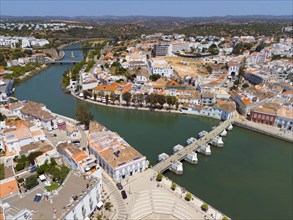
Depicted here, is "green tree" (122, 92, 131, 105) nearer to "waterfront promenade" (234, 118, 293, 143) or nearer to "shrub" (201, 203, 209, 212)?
"waterfront promenade" (234, 118, 293, 143)

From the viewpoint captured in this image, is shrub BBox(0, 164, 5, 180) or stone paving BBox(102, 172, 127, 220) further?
shrub BBox(0, 164, 5, 180)

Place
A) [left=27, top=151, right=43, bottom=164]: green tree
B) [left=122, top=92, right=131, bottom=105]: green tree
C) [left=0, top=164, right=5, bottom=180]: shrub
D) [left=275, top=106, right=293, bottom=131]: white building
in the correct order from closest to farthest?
1. [left=0, top=164, right=5, bottom=180]: shrub
2. [left=27, top=151, right=43, bottom=164]: green tree
3. [left=275, top=106, right=293, bottom=131]: white building
4. [left=122, top=92, right=131, bottom=105]: green tree

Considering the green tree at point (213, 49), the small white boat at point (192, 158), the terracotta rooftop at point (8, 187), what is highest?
the green tree at point (213, 49)

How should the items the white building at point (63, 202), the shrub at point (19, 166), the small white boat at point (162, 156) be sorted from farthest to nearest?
the small white boat at point (162, 156) → the shrub at point (19, 166) → the white building at point (63, 202)

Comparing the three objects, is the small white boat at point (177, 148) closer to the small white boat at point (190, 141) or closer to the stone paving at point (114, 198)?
the small white boat at point (190, 141)

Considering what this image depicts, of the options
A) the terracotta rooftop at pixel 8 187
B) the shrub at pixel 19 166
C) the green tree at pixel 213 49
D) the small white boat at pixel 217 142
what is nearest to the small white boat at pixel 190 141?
the small white boat at pixel 217 142

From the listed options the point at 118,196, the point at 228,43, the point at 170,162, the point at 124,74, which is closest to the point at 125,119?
the point at 170,162

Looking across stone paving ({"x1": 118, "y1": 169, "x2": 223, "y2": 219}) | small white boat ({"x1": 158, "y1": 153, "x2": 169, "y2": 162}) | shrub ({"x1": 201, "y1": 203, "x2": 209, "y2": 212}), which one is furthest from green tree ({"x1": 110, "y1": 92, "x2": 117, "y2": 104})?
shrub ({"x1": 201, "y1": 203, "x2": 209, "y2": 212})

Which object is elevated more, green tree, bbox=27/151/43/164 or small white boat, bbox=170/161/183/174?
green tree, bbox=27/151/43/164

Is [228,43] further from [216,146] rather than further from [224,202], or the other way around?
[224,202]
